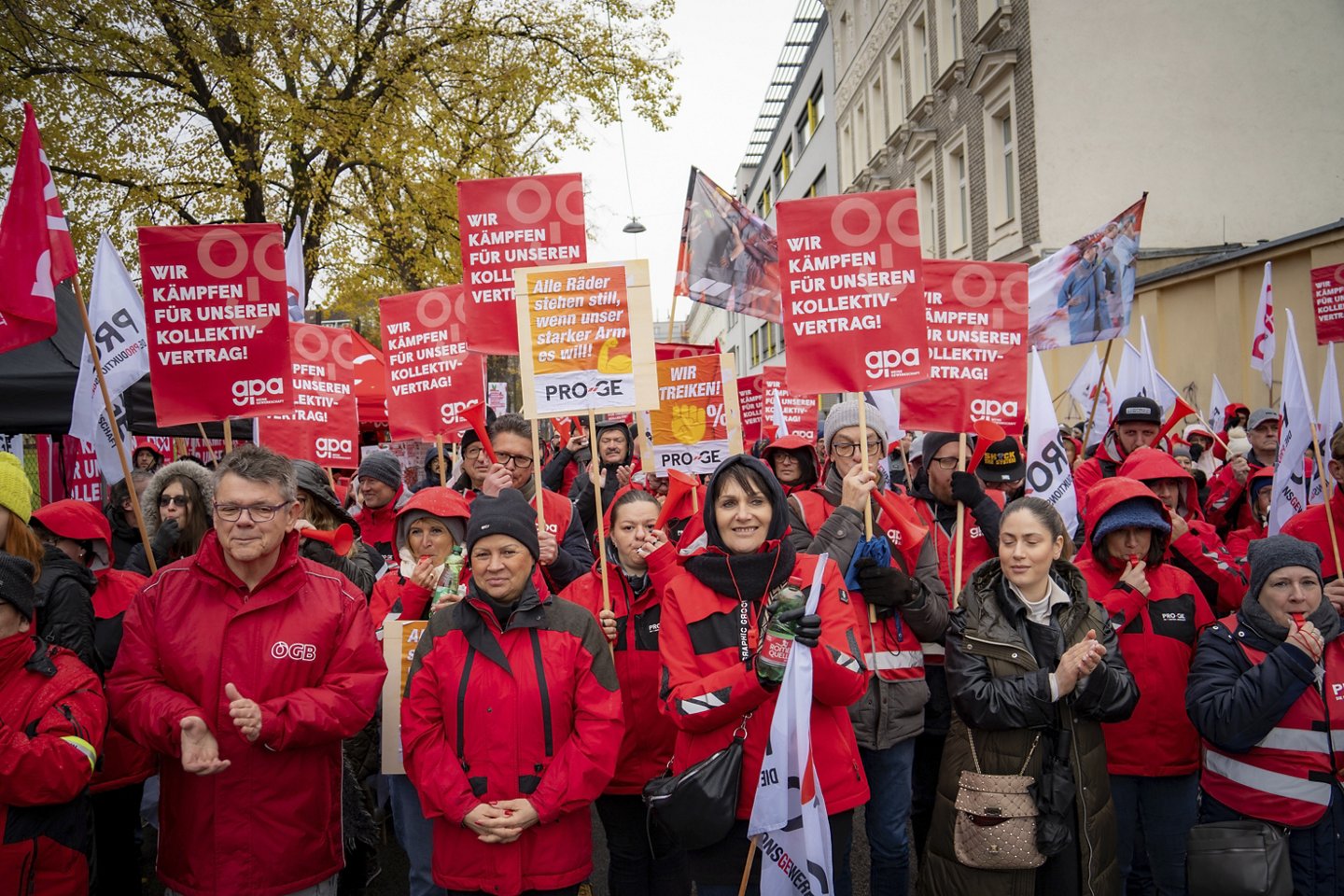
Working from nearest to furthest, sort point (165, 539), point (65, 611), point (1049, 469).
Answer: point (65, 611) → point (165, 539) → point (1049, 469)

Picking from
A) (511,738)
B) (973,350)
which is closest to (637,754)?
(511,738)

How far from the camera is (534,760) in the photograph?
326 cm

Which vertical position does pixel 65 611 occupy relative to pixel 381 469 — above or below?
below

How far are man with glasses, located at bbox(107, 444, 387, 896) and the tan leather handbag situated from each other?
2163 mm

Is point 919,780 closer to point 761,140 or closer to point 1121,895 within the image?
point 1121,895

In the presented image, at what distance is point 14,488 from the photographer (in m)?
3.45

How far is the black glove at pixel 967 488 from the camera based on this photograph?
458cm

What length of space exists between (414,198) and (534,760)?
44.6 feet

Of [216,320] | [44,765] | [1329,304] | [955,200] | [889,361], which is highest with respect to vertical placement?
[955,200]

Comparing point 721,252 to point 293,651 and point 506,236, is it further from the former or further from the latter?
point 293,651

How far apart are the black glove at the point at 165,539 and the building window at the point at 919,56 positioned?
23226 millimetres

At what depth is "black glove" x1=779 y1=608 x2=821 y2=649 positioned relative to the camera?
3010 mm

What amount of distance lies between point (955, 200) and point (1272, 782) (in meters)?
21.3

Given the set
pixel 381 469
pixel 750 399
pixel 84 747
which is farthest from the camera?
pixel 750 399
